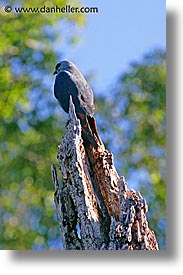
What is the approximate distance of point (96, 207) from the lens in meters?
2.63

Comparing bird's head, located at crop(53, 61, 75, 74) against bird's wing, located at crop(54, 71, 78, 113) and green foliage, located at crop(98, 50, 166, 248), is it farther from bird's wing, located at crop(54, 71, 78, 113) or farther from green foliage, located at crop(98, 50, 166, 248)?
green foliage, located at crop(98, 50, 166, 248)

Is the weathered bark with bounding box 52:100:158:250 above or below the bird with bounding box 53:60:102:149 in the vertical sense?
below

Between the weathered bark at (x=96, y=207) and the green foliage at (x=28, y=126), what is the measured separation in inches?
3.3

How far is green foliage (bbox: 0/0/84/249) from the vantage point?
8.85 feet

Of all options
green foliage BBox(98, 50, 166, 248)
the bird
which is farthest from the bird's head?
green foliage BBox(98, 50, 166, 248)

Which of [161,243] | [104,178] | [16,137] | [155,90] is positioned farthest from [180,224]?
[16,137]

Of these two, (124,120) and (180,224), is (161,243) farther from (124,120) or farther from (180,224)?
(124,120)

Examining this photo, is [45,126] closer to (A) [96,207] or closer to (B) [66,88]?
(B) [66,88]

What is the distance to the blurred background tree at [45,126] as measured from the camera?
2684mm

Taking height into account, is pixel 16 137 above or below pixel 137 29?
below

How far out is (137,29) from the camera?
2676 millimetres

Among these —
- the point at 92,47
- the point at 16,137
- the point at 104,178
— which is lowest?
the point at 104,178

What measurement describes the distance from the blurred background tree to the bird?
29 millimetres

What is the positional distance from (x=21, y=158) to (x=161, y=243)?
0.59m
